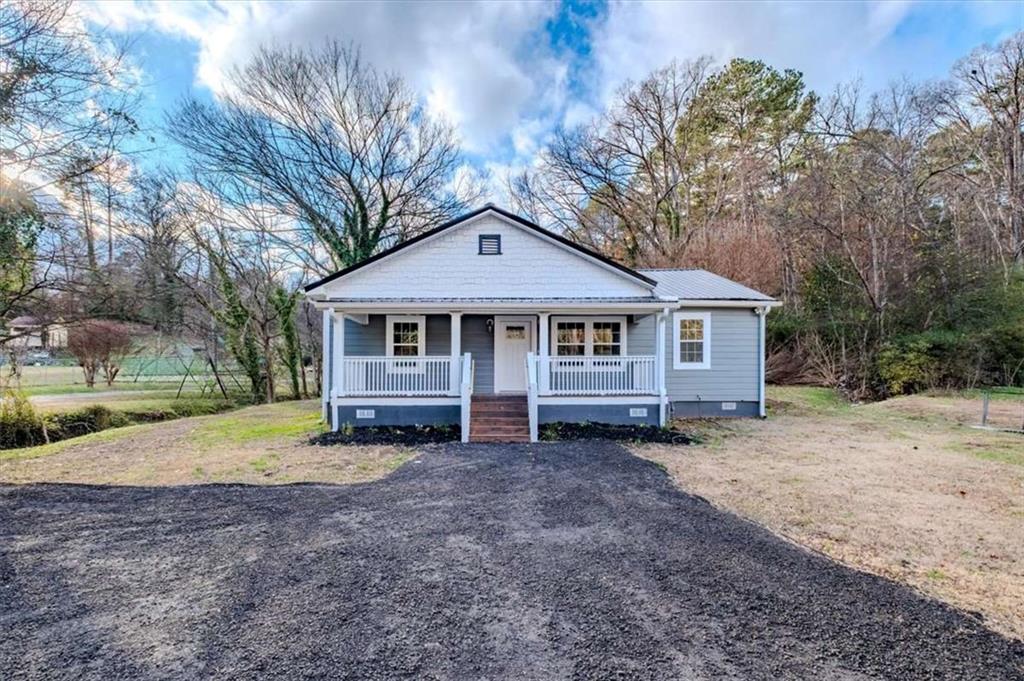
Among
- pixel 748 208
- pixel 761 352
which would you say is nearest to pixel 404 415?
pixel 761 352

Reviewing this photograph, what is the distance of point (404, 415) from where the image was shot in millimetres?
10594

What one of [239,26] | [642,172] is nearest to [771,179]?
[642,172]

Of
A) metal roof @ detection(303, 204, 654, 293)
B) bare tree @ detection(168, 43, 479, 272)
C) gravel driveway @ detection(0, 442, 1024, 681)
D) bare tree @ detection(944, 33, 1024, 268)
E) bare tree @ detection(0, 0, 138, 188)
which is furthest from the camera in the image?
bare tree @ detection(168, 43, 479, 272)

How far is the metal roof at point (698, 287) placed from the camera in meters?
12.6

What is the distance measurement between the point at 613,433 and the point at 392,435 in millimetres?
4550

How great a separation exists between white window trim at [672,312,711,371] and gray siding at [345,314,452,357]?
5872 millimetres

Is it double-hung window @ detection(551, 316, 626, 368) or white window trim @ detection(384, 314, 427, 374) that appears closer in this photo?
white window trim @ detection(384, 314, 427, 374)

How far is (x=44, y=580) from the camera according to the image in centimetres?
367

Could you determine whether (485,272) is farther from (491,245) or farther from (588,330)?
(588,330)

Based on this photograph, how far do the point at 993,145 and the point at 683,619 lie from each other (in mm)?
25674

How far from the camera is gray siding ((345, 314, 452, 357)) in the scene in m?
12.1

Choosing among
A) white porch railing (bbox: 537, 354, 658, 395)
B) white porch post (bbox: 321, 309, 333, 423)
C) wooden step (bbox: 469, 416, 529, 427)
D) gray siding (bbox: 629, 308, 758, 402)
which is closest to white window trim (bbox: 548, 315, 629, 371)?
gray siding (bbox: 629, 308, 758, 402)

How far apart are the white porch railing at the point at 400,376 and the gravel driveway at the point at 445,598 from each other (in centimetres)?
498

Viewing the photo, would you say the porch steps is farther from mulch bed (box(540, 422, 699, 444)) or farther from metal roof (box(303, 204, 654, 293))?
metal roof (box(303, 204, 654, 293))
